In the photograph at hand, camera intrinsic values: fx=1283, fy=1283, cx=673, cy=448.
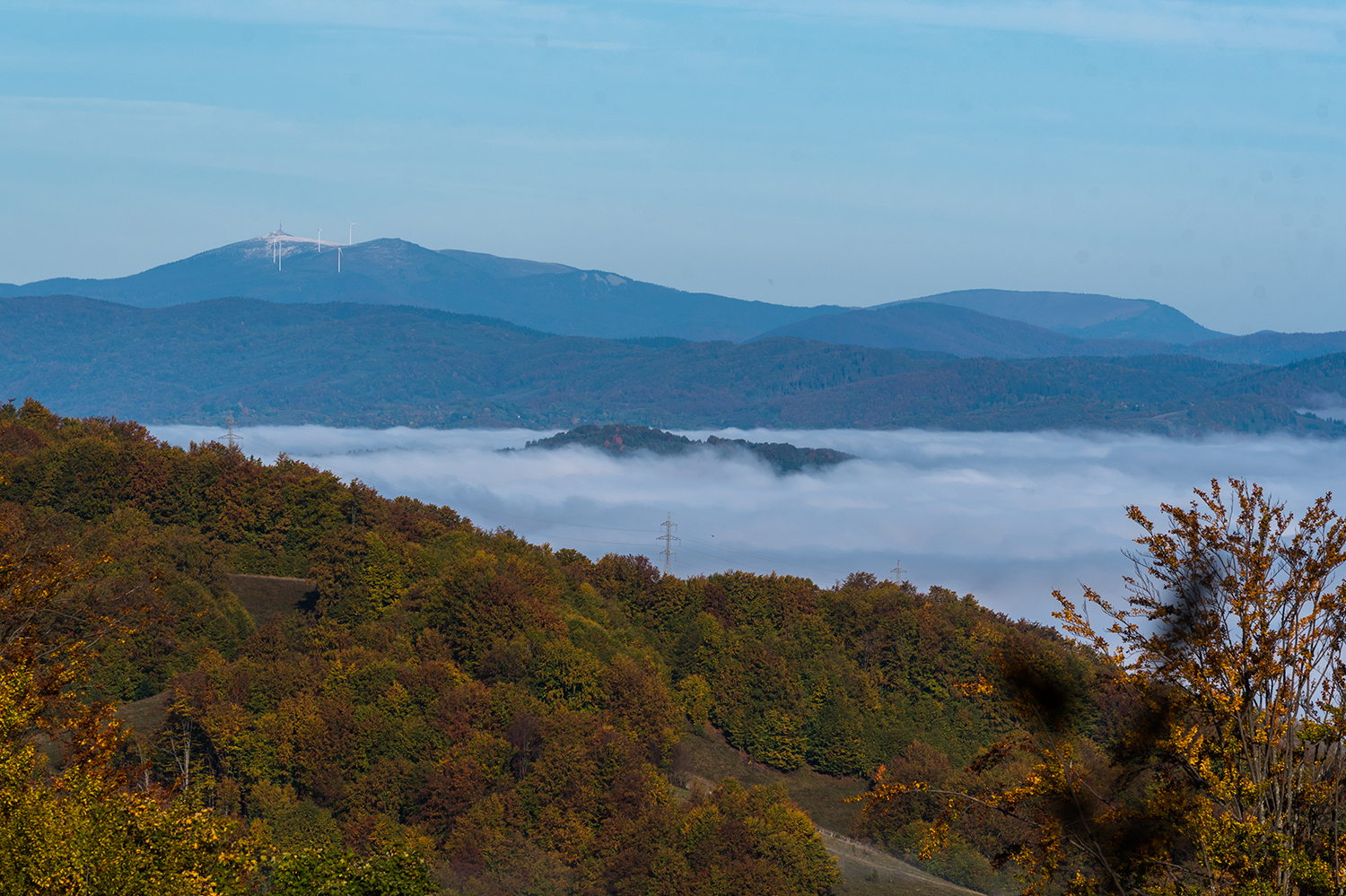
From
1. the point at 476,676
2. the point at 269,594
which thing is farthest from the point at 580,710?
the point at 269,594

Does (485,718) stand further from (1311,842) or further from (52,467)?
(1311,842)

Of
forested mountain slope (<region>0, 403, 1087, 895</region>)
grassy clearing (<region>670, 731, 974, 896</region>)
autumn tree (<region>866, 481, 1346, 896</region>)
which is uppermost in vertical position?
autumn tree (<region>866, 481, 1346, 896</region>)

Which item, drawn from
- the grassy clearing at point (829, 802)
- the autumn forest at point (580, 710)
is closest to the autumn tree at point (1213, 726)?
the autumn forest at point (580, 710)

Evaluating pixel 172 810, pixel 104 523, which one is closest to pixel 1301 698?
pixel 172 810

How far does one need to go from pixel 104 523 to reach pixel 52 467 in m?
9.19

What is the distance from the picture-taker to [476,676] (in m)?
90.2

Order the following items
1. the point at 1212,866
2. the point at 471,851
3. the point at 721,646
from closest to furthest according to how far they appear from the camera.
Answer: the point at 1212,866
the point at 471,851
the point at 721,646

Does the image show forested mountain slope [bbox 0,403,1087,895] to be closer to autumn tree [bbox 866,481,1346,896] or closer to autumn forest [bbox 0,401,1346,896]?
autumn forest [bbox 0,401,1346,896]

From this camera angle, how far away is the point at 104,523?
99.8 metres

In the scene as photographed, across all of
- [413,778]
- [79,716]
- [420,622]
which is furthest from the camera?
[420,622]

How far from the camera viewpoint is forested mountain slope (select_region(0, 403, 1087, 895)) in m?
68.0

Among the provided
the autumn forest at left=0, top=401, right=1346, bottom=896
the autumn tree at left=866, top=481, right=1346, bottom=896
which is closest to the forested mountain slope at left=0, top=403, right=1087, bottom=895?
the autumn forest at left=0, top=401, right=1346, bottom=896

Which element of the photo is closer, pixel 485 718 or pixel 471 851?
pixel 471 851

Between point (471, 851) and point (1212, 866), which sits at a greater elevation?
point (1212, 866)
